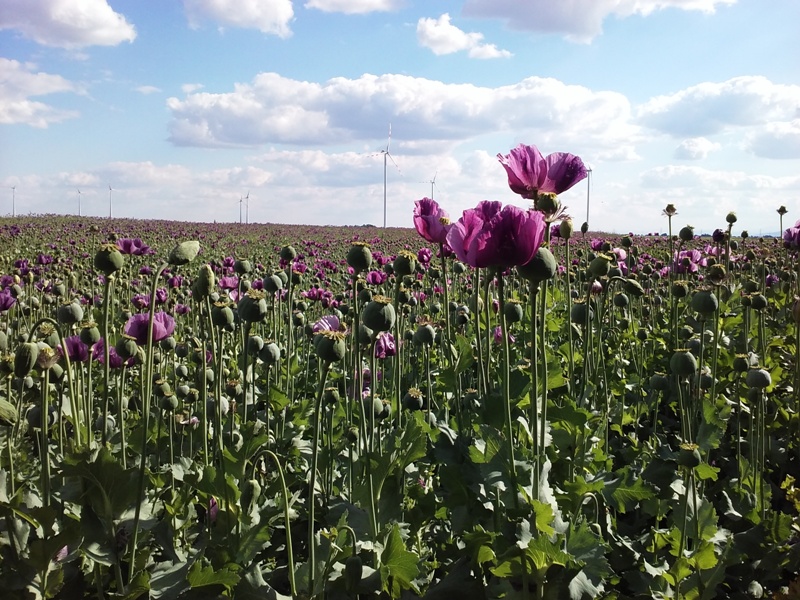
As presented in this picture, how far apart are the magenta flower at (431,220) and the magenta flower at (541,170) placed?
0.50 meters

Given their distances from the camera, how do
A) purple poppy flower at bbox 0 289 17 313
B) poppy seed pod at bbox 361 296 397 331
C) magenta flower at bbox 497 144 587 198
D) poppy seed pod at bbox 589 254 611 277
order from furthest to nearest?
purple poppy flower at bbox 0 289 17 313
poppy seed pod at bbox 589 254 611 277
magenta flower at bbox 497 144 587 198
poppy seed pod at bbox 361 296 397 331

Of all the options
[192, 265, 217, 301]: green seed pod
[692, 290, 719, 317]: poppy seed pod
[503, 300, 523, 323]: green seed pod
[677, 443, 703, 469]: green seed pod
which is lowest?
[677, 443, 703, 469]: green seed pod

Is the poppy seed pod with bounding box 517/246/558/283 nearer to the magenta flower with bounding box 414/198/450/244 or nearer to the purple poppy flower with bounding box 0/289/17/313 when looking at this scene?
the magenta flower with bounding box 414/198/450/244

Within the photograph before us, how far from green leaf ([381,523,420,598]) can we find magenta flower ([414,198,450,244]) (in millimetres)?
1265

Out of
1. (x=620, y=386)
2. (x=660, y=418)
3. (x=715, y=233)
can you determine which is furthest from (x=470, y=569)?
(x=715, y=233)

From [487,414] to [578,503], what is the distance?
16.3 inches

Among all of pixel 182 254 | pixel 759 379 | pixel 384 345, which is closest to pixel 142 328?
pixel 182 254

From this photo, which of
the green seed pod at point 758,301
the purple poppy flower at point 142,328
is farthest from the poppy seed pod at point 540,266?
the green seed pod at point 758,301

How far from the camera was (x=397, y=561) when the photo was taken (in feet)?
6.39

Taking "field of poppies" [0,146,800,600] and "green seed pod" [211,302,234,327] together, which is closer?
"field of poppies" [0,146,800,600]

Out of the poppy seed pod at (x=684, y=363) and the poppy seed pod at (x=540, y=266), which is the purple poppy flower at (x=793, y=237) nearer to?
the poppy seed pod at (x=684, y=363)

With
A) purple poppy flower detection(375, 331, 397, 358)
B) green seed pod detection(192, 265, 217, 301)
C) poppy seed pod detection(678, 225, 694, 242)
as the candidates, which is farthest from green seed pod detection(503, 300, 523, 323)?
poppy seed pod detection(678, 225, 694, 242)

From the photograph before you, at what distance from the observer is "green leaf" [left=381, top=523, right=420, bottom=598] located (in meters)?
1.93

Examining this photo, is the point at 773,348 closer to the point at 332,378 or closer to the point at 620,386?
the point at 620,386
